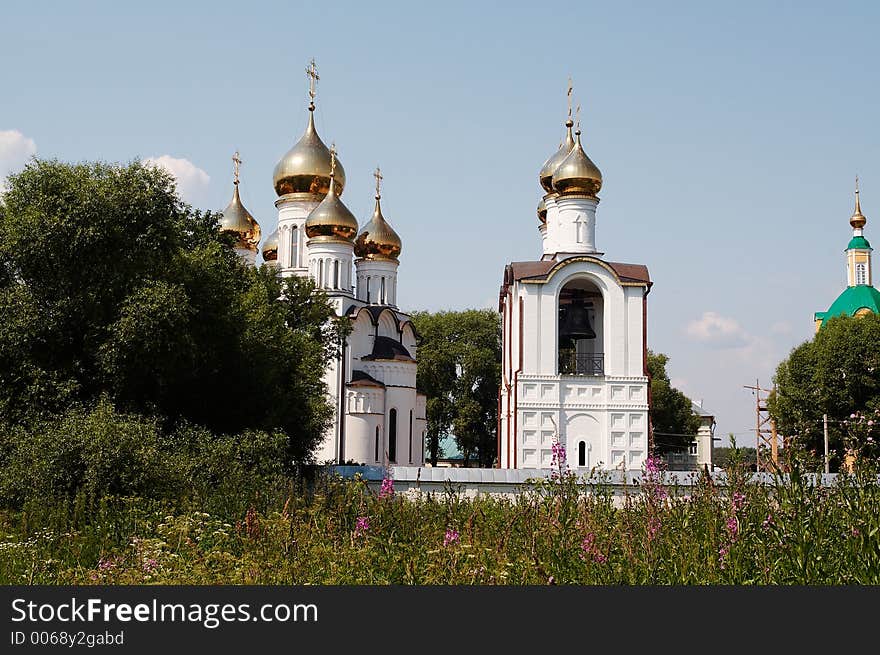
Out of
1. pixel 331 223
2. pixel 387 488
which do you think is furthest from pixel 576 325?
pixel 387 488

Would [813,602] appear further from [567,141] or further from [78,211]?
[567,141]

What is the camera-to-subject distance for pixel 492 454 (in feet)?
169

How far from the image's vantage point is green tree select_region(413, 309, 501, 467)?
51.1 meters

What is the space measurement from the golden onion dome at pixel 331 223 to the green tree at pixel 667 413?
23056mm

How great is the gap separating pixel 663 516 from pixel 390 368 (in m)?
32.2

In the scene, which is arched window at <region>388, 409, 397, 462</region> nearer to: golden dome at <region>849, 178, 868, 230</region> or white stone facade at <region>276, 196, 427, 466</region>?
white stone facade at <region>276, 196, 427, 466</region>

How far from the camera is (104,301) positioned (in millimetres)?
15523

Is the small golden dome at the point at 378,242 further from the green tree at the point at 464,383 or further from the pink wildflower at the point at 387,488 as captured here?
the pink wildflower at the point at 387,488

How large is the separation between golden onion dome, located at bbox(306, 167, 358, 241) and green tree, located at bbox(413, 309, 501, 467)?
547 inches

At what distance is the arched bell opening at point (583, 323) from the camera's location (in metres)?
32.0

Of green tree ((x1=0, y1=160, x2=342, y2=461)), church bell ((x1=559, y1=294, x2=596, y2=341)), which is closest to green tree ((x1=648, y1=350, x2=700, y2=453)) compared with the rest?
church bell ((x1=559, y1=294, x2=596, y2=341))

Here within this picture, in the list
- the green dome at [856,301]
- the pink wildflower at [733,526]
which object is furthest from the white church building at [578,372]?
the green dome at [856,301]

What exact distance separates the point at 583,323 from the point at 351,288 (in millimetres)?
11281

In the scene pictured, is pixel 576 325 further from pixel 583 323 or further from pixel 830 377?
pixel 830 377
